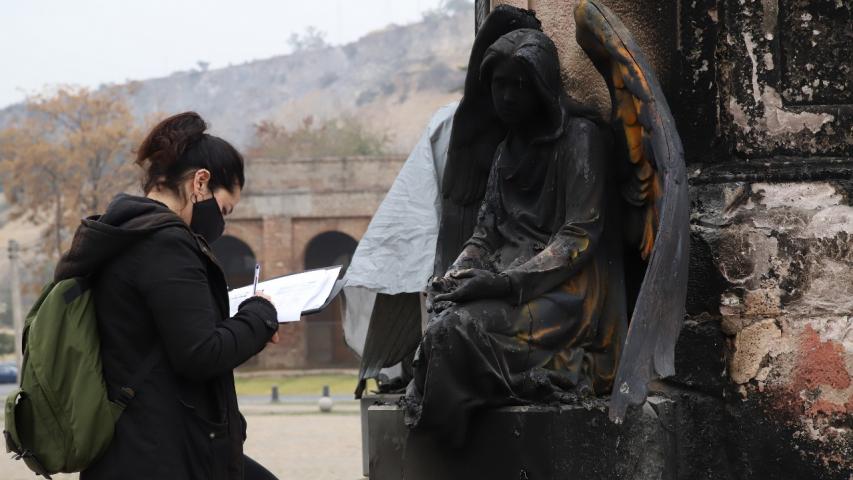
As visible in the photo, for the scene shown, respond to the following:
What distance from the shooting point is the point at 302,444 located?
15.7 m

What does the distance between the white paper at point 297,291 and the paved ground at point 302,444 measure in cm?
732

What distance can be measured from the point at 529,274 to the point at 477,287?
0.68 ft

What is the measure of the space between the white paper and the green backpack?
1.96ft

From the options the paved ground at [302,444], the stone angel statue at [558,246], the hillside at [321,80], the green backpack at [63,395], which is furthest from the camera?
the hillside at [321,80]

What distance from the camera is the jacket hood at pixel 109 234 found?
11.8 feet

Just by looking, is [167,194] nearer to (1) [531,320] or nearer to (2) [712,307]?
(1) [531,320]

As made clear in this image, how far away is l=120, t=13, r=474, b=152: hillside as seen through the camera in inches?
4363

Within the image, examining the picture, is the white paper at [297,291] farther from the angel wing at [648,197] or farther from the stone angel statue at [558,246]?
the angel wing at [648,197]

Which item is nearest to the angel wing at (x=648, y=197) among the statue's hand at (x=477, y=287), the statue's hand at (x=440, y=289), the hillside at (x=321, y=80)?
the statue's hand at (x=477, y=287)

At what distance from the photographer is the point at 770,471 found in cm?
464

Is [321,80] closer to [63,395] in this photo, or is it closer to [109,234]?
[109,234]

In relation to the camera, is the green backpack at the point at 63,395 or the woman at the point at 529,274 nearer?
the green backpack at the point at 63,395

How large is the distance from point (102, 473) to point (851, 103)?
3.13 meters

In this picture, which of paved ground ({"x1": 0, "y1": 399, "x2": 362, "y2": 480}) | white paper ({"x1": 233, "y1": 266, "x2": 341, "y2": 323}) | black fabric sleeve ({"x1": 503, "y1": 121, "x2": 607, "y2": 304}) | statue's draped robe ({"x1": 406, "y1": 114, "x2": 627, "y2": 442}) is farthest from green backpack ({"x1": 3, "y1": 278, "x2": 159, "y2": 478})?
paved ground ({"x1": 0, "y1": 399, "x2": 362, "y2": 480})
